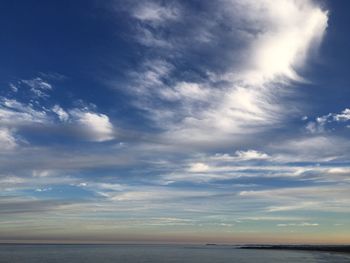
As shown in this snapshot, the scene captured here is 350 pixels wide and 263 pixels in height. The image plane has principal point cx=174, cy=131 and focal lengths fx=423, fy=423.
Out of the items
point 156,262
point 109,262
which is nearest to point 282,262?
point 156,262

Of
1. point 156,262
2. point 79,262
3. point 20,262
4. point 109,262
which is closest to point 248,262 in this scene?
point 156,262

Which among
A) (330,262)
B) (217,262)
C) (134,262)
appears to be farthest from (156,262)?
(330,262)

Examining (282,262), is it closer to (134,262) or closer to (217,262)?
(217,262)

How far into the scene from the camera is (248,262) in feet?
328

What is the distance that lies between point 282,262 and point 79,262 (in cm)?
4847

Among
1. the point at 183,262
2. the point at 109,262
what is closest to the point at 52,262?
the point at 109,262

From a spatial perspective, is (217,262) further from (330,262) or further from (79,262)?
(79,262)

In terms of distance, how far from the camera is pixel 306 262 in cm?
10088

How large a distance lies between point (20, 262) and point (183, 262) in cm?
3742

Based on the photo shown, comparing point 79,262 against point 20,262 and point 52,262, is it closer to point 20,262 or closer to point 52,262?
point 52,262

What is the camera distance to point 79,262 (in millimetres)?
98375

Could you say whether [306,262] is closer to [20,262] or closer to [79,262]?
[79,262]

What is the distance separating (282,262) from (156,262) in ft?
100

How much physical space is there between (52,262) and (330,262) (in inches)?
2519
